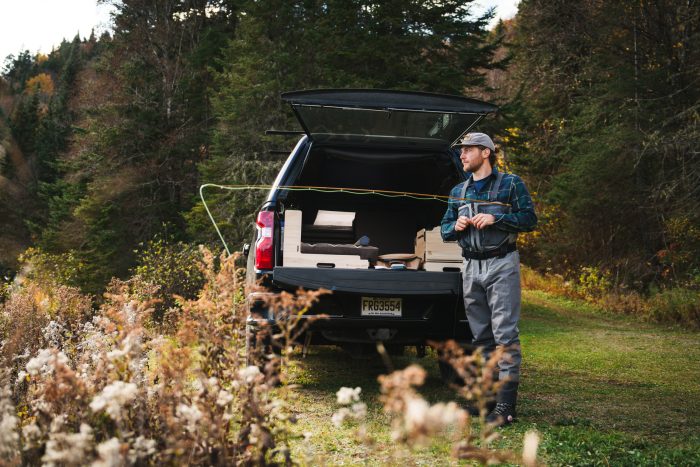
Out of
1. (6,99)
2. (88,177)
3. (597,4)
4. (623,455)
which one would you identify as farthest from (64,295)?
(6,99)

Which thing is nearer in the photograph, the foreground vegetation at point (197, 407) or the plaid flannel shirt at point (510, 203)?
the foreground vegetation at point (197, 407)

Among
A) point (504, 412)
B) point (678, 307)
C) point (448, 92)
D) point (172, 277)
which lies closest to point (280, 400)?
point (504, 412)

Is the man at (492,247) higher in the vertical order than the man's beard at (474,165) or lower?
lower

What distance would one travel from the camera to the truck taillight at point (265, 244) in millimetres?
4875

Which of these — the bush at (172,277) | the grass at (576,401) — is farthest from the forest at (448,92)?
the grass at (576,401)

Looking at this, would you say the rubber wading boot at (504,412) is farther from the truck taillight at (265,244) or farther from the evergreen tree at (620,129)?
the evergreen tree at (620,129)

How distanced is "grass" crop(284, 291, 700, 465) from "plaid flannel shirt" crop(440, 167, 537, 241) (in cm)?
131

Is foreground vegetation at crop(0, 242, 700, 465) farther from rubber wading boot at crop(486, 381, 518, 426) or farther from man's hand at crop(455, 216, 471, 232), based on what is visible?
man's hand at crop(455, 216, 471, 232)

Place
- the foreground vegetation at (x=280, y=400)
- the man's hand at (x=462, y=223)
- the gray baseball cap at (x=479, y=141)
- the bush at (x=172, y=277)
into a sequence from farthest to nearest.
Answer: the bush at (x=172, y=277) → the gray baseball cap at (x=479, y=141) → the man's hand at (x=462, y=223) → the foreground vegetation at (x=280, y=400)

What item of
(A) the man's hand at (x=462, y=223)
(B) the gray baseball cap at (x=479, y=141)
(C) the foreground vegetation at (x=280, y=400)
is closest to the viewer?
(C) the foreground vegetation at (x=280, y=400)

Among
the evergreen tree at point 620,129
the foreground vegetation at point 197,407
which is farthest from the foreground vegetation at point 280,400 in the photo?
the evergreen tree at point 620,129

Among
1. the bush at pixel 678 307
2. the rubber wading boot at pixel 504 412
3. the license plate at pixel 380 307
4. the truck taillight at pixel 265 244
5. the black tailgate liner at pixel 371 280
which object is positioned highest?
the truck taillight at pixel 265 244

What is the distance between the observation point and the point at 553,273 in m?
19.8

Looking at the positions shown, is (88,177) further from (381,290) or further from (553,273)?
(381,290)
